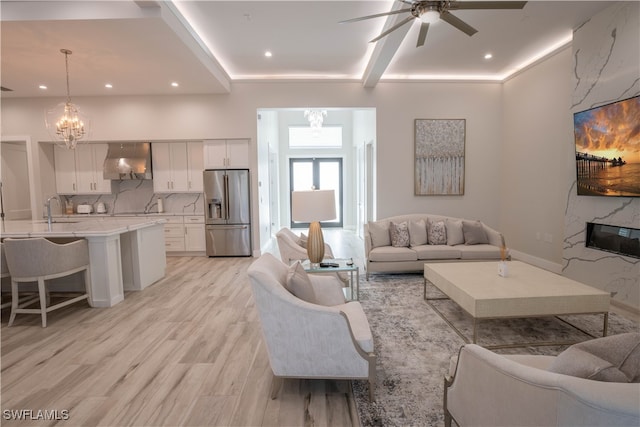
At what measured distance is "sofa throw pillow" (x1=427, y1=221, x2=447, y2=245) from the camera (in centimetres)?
500

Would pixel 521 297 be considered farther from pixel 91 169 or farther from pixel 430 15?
pixel 91 169

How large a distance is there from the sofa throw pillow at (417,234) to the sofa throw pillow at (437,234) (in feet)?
0.32

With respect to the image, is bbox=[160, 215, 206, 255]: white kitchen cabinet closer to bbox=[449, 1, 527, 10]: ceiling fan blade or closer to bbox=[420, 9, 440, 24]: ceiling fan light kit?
bbox=[420, 9, 440, 24]: ceiling fan light kit


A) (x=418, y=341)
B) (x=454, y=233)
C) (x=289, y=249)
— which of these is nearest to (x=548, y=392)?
(x=418, y=341)

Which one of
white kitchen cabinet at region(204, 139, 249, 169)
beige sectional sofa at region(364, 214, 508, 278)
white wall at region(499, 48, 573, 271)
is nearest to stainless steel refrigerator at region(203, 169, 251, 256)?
white kitchen cabinet at region(204, 139, 249, 169)

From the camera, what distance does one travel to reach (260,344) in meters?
2.77

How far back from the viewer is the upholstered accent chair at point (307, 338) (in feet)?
6.18

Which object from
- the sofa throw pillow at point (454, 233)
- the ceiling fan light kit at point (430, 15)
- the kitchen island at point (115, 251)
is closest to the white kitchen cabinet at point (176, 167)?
the kitchen island at point (115, 251)

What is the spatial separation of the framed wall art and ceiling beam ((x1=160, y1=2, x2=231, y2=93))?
377 centimetres

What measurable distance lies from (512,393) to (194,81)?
5.72 metres

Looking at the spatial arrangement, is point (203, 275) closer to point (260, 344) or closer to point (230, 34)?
point (260, 344)

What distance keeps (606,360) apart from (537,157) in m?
5.01

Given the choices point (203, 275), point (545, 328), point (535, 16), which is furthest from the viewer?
point (203, 275)

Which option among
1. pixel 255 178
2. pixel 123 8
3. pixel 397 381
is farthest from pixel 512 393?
pixel 255 178
